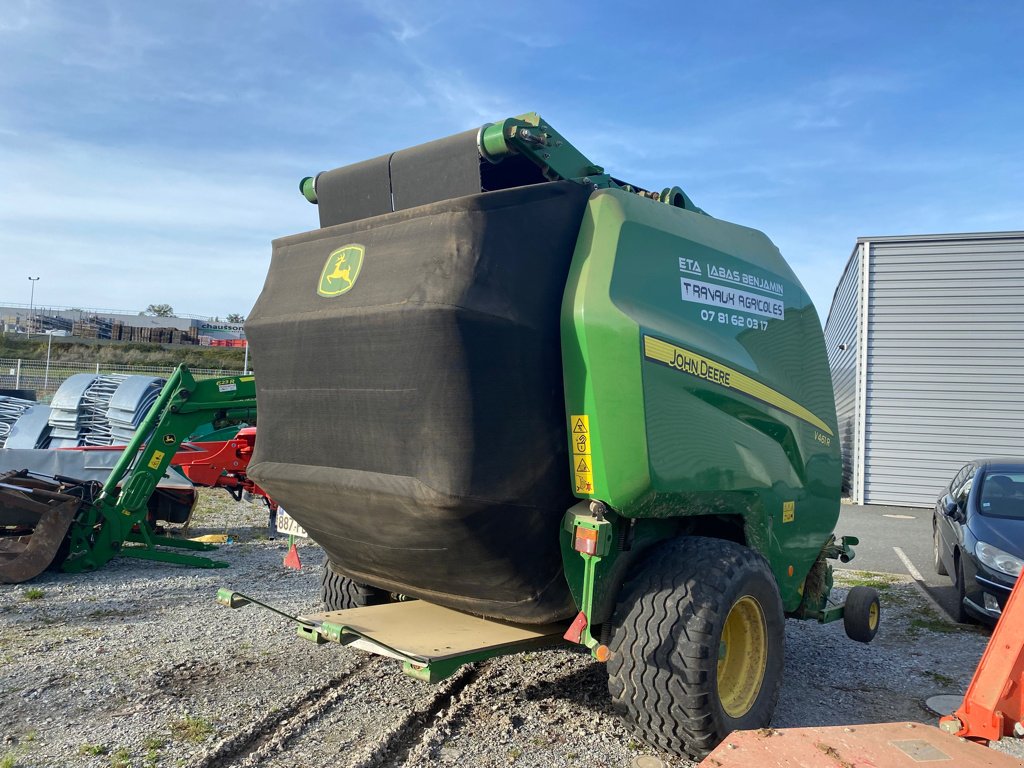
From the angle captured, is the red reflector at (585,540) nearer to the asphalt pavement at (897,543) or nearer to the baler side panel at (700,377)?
the baler side panel at (700,377)

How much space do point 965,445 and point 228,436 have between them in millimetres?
12673

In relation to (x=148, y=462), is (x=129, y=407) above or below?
above

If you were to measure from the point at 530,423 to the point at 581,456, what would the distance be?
Answer: 293mm

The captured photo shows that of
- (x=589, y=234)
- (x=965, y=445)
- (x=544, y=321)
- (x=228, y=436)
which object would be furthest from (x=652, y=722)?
(x=965, y=445)

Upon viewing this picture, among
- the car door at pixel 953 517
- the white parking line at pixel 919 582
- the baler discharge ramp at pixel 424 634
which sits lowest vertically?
the white parking line at pixel 919 582

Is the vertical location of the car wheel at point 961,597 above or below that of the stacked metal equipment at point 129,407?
below

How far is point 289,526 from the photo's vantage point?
5.03 m

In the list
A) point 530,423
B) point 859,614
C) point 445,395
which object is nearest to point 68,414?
point 445,395

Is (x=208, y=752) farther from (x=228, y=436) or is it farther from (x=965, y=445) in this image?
(x=965, y=445)

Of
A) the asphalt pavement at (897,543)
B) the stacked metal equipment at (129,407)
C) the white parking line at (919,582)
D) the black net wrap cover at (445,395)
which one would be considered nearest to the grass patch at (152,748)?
the black net wrap cover at (445,395)

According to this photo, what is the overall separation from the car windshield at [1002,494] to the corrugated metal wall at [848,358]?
6.84 meters

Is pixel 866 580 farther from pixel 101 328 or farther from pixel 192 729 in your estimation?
pixel 101 328

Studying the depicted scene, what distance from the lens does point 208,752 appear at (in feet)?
12.3

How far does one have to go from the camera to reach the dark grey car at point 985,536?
21.3 feet
